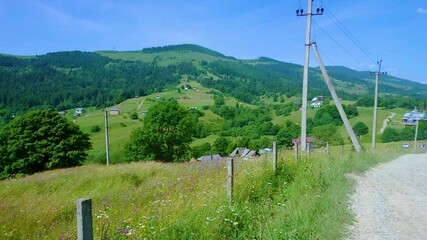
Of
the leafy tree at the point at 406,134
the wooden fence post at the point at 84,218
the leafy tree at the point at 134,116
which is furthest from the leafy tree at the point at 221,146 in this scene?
the wooden fence post at the point at 84,218

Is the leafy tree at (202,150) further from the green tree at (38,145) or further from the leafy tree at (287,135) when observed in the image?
the green tree at (38,145)

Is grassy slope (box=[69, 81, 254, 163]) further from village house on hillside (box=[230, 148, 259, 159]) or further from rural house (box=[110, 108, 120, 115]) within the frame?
village house on hillside (box=[230, 148, 259, 159])

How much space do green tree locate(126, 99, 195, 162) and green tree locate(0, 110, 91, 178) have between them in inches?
355

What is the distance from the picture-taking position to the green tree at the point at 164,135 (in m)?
42.0

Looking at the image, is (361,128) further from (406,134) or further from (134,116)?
(134,116)

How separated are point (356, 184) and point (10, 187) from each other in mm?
13129

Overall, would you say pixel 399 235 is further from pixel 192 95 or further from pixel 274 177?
pixel 192 95

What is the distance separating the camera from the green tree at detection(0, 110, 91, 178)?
33097 mm

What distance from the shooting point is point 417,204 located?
27.3ft

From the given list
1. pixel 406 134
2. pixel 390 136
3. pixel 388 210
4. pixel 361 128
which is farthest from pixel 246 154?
pixel 406 134

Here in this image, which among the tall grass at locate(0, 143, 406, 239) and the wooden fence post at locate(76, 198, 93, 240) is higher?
the wooden fence post at locate(76, 198, 93, 240)

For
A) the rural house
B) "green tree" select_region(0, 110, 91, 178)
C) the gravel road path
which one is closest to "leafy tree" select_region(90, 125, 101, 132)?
the rural house

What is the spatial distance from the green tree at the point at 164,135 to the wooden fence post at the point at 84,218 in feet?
128

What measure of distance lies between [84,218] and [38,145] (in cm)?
3587
